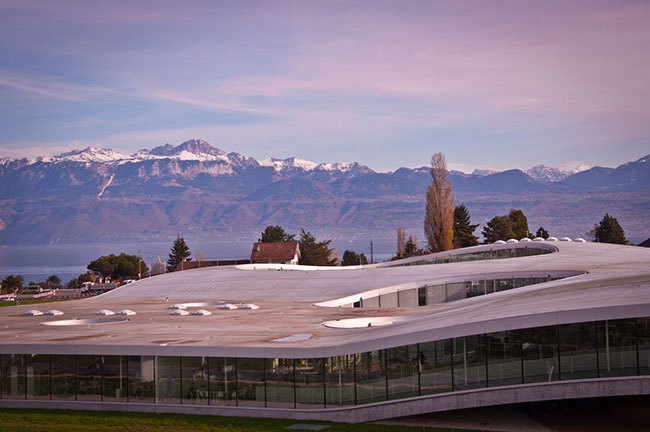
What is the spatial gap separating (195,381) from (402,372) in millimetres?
9065

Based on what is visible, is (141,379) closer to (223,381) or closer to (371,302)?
(223,381)

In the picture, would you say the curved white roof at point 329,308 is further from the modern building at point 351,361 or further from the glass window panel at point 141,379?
the glass window panel at point 141,379

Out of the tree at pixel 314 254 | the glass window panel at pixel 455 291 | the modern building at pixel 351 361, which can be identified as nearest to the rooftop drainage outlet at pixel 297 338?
the modern building at pixel 351 361

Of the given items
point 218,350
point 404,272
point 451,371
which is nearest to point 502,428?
point 451,371

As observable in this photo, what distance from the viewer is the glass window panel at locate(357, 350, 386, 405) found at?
32.9 meters

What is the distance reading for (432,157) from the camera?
374ft

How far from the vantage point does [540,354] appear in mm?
31500

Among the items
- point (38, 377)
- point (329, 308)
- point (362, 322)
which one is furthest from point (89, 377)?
point (329, 308)

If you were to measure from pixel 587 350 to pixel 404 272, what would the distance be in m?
37.3

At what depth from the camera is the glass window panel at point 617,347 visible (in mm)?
30500

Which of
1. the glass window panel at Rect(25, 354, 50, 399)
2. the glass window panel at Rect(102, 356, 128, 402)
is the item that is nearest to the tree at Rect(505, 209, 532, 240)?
the glass window panel at Rect(102, 356, 128, 402)

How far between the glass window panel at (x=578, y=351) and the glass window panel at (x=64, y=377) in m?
21.5

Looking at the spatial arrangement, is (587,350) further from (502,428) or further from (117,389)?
(117,389)

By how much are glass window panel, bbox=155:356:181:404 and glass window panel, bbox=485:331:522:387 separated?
13.4 metres
